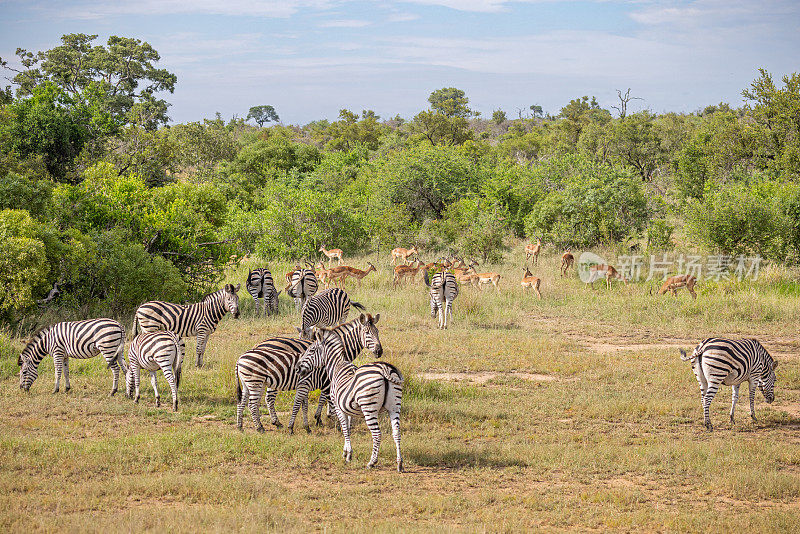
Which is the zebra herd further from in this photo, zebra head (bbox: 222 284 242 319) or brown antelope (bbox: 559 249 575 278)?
brown antelope (bbox: 559 249 575 278)

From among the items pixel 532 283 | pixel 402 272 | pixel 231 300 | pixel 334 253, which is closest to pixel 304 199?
pixel 334 253

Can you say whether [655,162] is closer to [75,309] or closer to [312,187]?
[312,187]

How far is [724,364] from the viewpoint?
444 inches

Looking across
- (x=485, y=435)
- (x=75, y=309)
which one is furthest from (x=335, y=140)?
(x=485, y=435)

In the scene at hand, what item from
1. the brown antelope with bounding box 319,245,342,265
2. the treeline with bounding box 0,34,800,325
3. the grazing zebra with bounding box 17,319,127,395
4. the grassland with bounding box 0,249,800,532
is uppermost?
the treeline with bounding box 0,34,800,325

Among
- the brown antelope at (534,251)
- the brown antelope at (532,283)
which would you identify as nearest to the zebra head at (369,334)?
the brown antelope at (532,283)

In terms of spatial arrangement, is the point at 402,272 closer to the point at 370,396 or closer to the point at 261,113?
the point at 370,396

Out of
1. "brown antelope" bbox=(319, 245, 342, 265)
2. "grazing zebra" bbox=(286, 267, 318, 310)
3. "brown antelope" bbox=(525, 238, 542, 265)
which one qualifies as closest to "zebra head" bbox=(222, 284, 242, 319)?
"grazing zebra" bbox=(286, 267, 318, 310)

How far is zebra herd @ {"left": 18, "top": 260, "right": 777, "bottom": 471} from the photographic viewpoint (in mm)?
9336

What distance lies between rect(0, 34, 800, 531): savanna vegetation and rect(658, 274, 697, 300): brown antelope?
50 cm

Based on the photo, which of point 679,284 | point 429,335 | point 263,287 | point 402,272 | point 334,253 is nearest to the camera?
point 429,335

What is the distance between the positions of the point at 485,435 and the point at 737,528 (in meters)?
3.96

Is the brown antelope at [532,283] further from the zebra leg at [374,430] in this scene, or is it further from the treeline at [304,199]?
the zebra leg at [374,430]

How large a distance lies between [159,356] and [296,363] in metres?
2.43
